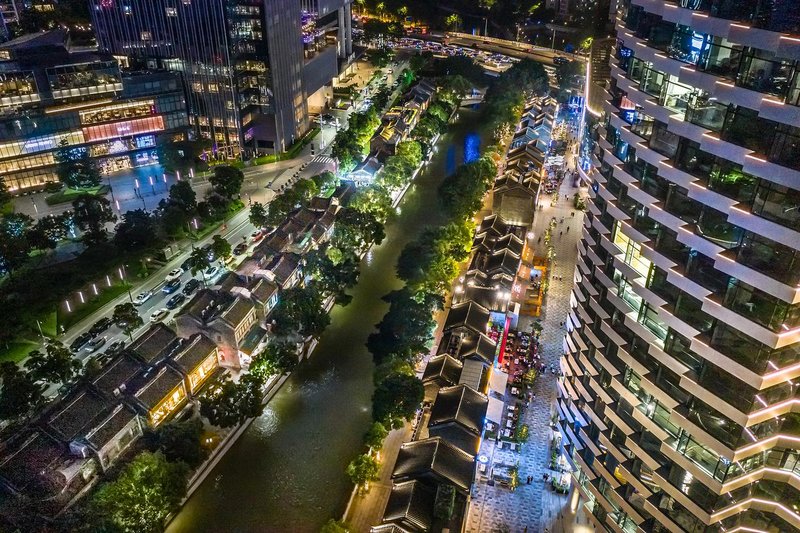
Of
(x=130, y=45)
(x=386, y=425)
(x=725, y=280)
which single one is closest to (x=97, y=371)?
(x=386, y=425)

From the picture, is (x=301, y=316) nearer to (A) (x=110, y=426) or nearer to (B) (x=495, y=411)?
(A) (x=110, y=426)

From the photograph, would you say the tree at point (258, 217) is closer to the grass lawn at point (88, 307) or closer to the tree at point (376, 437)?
the grass lawn at point (88, 307)

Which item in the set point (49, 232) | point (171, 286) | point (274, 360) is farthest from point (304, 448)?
point (49, 232)

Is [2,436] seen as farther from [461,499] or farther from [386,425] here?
[461,499]

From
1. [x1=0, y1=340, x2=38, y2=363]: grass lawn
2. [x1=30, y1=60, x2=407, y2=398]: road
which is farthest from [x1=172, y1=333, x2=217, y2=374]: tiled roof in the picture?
[x1=0, y1=340, x2=38, y2=363]: grass lawn

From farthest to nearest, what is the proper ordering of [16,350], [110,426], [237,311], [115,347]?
1. [16,350]
2. [115,347]
3. [237,311]
4. [110,426]

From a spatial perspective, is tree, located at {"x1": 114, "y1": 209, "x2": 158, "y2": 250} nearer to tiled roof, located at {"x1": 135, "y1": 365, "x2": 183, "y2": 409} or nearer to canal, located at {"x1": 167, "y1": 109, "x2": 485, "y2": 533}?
canal, located at {"x1": 167, "y1": 109, "x2": 485, "y2": 533}
